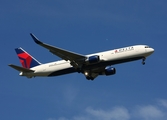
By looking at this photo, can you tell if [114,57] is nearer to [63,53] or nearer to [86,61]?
[86,61]

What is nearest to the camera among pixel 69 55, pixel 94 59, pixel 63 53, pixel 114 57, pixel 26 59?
pixel 114 57

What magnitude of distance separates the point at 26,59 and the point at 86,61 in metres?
14.5

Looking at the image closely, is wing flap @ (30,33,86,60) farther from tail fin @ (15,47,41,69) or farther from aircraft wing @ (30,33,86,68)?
tail fin @ (15,47,41,69)

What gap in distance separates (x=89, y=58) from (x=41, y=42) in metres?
9.18

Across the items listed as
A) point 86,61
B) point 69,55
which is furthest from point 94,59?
point 69,55

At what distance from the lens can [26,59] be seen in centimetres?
7725

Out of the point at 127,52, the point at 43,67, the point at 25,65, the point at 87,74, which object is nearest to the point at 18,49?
the point at 25,65

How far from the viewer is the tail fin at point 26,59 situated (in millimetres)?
75400

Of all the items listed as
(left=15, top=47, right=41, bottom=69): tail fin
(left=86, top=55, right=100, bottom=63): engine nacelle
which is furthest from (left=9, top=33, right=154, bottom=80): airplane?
(left=15, top=47, right=41, bottom=69): tail fin

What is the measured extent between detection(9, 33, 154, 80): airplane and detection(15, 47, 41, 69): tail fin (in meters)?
1.54

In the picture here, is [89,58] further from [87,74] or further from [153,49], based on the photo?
[153,49]

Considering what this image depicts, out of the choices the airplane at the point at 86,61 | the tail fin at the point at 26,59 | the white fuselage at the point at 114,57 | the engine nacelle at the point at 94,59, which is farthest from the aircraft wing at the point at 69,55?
the tail fin at the point at 26,59

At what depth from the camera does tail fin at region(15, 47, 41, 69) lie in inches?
2969

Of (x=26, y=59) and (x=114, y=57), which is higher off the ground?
(x=26, y=59)
